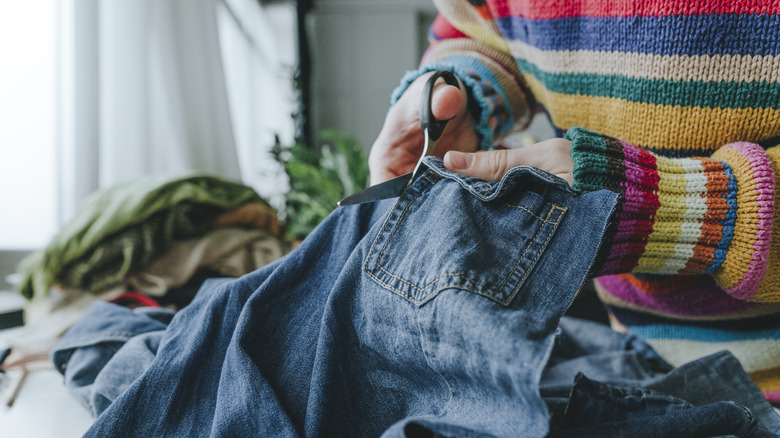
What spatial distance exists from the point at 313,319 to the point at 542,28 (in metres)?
0.42

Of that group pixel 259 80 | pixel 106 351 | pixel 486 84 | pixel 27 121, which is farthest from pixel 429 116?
pixel 259 80

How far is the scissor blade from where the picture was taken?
44cm

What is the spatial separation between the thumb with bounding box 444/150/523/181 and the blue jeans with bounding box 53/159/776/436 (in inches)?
0.6

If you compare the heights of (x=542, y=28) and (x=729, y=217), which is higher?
(x=542, y=28)

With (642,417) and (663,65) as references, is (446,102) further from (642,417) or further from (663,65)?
(642,417)

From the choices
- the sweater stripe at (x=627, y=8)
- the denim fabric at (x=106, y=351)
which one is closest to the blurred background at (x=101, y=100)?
the denim fabric at (x=106, y=351)

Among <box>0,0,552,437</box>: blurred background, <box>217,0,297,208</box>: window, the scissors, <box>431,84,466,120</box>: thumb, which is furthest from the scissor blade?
<box>217,0,297,208</box>: window

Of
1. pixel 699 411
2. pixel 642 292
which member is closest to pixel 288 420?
pixel 699 411

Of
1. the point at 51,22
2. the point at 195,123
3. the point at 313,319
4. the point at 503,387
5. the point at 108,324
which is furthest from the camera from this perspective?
the point at 195,123

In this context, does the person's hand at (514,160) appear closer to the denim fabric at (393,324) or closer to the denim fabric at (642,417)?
the denim fabric at (393,324)

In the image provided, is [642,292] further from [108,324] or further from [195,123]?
[195,123]

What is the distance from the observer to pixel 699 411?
0.37 metres

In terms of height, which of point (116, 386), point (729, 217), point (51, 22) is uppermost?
point (51, 22)

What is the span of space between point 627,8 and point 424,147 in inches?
9.8
